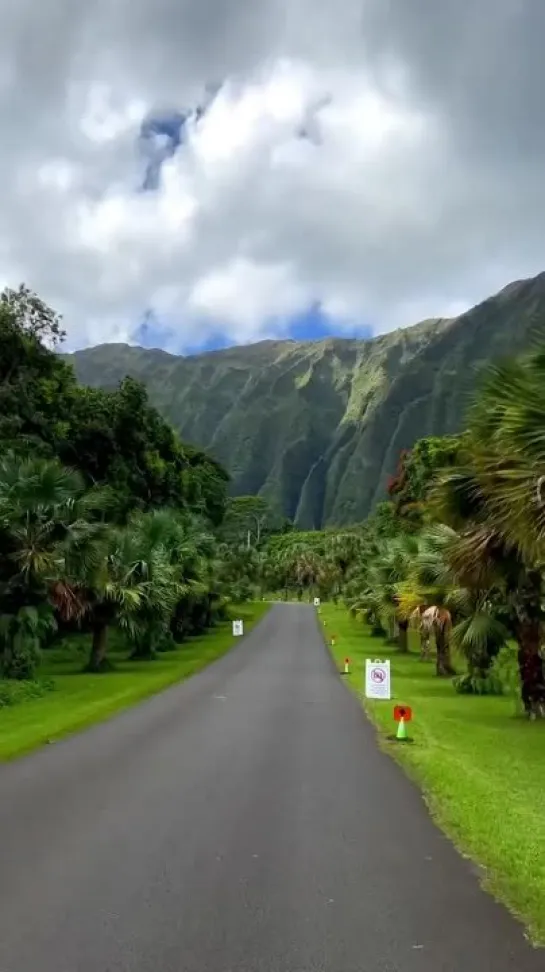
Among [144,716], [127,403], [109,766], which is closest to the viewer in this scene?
[109,766]

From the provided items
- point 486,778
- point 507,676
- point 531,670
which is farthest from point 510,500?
point 507,676

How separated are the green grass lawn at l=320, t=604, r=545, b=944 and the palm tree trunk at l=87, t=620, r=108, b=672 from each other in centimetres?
1040

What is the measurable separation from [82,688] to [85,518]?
4994mm

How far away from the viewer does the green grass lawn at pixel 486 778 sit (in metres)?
7.14

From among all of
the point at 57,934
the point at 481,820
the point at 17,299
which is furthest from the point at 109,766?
the point at 17,299

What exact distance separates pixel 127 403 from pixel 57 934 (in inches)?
1721

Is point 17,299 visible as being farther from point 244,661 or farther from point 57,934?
point 57,934

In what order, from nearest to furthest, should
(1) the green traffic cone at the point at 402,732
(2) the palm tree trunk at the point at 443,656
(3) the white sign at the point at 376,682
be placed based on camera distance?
(1) the green traffic cone at the point at 402,732
(3) the white sign at the point at 376,682
(2) the palm tree trunk at the point at 443,656

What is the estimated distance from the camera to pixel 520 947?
549 cm

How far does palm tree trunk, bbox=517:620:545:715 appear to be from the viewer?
1947 centimetres

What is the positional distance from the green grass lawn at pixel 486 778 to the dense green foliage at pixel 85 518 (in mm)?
8973

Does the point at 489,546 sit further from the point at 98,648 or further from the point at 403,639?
the point at 403,639

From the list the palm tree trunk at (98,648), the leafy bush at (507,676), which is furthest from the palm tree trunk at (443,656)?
the palm tree trunk at (98,648)

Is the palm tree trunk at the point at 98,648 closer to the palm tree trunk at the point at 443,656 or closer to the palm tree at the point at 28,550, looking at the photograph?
the palm tree at the point at 28,550
